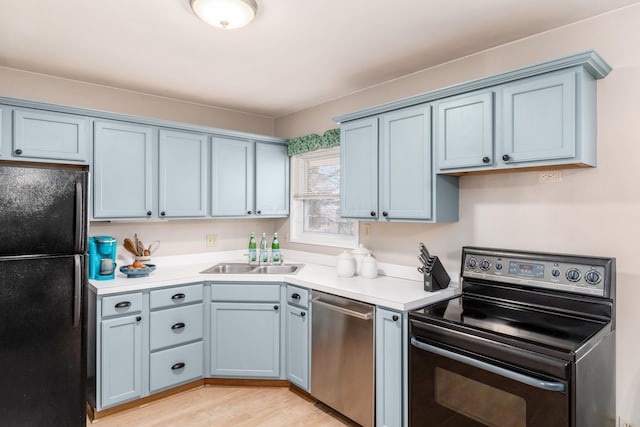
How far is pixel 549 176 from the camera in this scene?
81.7 inches

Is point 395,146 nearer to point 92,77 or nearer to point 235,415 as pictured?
point 235,415

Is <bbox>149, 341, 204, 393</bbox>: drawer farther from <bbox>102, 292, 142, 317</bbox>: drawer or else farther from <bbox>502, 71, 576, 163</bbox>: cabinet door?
<bbox>502, 71, 576, 163</bbox>: cabinet door

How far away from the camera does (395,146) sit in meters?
2.51

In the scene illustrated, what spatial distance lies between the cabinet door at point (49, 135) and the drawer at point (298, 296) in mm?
1725

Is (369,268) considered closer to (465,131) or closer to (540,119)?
(465,131)

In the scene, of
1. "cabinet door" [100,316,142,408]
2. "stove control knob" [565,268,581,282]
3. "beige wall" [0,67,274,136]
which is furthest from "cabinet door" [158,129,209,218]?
"stove control knob" [565,268,581,282]

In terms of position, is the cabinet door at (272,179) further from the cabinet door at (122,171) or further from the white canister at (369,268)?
the white canister at (369,268)

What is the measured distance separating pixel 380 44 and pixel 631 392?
2.25 metres

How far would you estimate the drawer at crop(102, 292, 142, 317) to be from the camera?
8.13ft

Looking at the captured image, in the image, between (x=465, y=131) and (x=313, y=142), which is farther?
(x=313, y=142)

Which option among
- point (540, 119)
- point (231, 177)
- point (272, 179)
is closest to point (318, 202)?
point (272, 179)

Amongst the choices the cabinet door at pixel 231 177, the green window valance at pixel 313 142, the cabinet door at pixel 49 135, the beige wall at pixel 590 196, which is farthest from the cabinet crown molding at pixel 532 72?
the cabinet door at pixel 49 135

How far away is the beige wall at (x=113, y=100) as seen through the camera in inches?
106

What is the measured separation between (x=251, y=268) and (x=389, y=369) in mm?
1672
